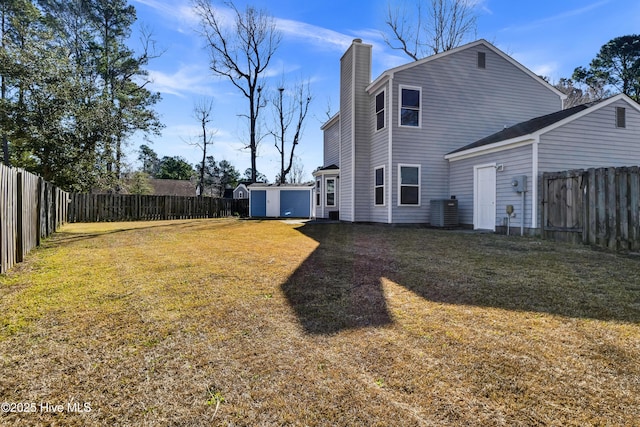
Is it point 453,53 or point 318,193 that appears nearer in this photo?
point 453,53

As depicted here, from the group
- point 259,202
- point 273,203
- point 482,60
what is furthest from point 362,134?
point 259,202

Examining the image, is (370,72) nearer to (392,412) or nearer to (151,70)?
(392,412)

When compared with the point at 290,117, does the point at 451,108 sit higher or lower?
lower

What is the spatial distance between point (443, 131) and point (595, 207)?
239 inches

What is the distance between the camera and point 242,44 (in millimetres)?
22828

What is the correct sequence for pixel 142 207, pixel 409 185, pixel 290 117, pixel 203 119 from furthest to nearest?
1. pixel 203 119
2. pixel 290 117
3. pixel 142 207
4. pixel 409 185

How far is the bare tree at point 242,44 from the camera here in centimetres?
2173

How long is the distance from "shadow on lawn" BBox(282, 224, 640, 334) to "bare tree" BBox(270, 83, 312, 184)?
938 inches

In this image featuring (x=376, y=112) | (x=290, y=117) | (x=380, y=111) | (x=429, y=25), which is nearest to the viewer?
(x=380, y=111)

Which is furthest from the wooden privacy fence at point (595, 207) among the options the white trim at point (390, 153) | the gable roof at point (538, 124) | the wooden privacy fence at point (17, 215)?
the wooden privacy fence at point (17, 215)

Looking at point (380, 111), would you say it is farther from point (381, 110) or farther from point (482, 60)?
point (482, 60)

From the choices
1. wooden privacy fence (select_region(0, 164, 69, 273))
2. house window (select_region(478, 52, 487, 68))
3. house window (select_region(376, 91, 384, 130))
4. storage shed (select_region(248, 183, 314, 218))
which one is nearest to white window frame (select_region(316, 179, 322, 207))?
storage shed (select_region(248, 183, 314, 218))

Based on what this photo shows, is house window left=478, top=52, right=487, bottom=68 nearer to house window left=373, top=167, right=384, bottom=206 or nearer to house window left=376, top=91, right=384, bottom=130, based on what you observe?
house window left=376, top=91, right=384, bottom=130

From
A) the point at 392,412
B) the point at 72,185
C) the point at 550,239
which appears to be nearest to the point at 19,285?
the point at 392,412
